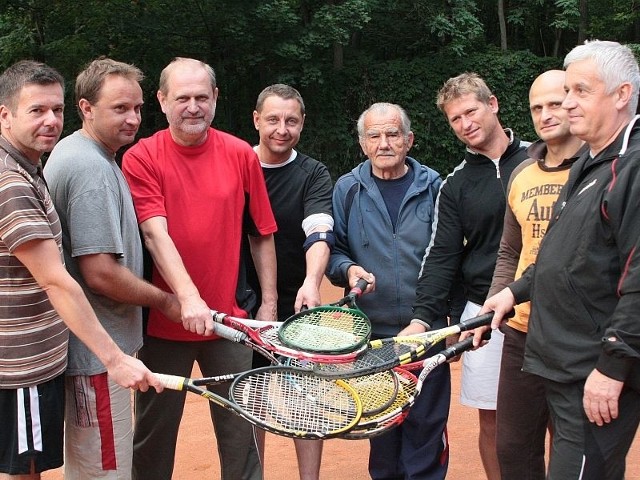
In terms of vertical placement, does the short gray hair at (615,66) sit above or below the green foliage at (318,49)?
below

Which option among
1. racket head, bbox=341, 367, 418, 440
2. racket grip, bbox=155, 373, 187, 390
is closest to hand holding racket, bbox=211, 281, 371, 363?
racket head, bbox=341, 367, 418, 440

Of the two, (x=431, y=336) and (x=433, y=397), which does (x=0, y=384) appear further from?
(x=433, y=397)

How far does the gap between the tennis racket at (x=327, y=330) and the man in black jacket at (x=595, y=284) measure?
713 millimetres

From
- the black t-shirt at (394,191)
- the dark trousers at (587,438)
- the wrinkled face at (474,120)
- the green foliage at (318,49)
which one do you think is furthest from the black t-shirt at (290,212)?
the green foliage at (318,49)

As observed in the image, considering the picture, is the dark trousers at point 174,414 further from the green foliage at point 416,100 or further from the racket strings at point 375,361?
the green foliage at point 416,100

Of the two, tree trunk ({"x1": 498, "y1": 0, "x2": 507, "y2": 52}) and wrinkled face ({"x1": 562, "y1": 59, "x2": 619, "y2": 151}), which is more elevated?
tree trunk ({"x1": 498, "y1": 0, "x2": 507, "y2": 52})

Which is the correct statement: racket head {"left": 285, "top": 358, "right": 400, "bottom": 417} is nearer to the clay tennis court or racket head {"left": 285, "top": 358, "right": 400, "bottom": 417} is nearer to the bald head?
the bald head

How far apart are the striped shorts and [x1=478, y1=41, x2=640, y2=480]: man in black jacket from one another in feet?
6.28

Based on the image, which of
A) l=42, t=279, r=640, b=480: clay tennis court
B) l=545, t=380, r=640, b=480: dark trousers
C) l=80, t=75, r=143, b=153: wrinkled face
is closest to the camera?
l=545, t=380, r=640, b=480: dark trousers

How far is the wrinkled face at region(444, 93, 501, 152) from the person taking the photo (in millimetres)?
3928

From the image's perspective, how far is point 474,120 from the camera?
3.93m

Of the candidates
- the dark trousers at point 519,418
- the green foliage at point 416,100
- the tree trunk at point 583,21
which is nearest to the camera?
the dark trousers at point 519,418

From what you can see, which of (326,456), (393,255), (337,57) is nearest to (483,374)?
(393,255)

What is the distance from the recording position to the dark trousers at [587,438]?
268cm
